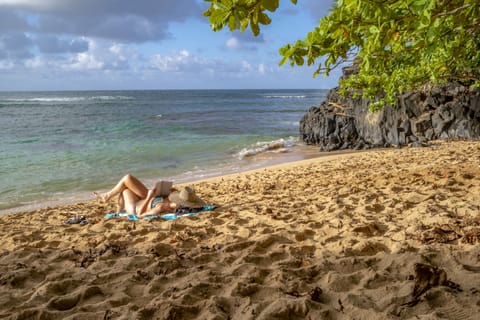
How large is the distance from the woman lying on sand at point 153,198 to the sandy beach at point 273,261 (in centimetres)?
48

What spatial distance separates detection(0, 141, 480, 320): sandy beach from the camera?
2.68 m

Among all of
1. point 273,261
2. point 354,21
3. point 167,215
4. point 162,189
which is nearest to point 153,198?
point 162,189

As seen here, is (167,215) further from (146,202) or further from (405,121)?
(405,121)

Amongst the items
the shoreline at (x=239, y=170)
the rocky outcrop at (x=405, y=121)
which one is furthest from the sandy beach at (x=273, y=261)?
the rocky outcrop at (x=405, y=121)

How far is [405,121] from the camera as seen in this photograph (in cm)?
1522

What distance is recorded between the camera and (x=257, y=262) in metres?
3.70

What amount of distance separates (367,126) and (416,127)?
8.40 feet

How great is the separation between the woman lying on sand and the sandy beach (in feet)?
1.57

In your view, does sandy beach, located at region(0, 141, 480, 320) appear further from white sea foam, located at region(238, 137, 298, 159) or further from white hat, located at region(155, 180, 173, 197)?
white sea foam, located at region(238, 137, 298, 159)

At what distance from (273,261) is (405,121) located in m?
13.4

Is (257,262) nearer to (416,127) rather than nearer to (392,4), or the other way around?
(392,4)

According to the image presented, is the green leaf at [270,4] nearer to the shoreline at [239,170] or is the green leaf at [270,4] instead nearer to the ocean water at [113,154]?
the shoreline at [239,170]

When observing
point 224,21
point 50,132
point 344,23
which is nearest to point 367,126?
point 344,23

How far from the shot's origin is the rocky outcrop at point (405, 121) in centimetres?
1337
